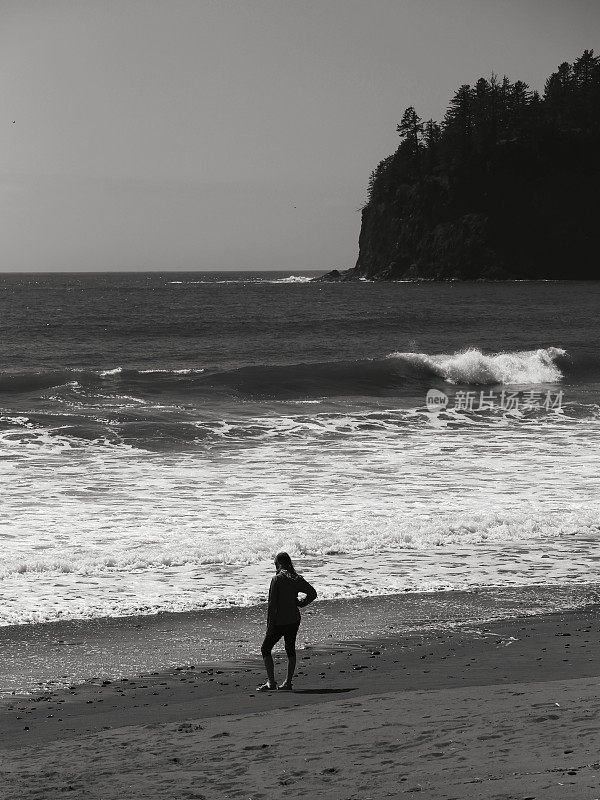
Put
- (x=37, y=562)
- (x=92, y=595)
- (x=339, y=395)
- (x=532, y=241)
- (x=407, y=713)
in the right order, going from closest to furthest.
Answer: (x=407, y=713), (x=92, y=595), (x=37, y=562), (x=339, y=395), (x=532, y=241)

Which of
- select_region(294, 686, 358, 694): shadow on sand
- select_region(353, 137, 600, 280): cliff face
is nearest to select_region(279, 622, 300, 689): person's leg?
select_region(294, 686, 358, 694): shadow on sand

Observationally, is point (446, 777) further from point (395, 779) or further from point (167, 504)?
point (167, 504)

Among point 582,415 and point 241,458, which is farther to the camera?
point 582,415

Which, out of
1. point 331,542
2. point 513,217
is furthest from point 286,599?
point 513,217

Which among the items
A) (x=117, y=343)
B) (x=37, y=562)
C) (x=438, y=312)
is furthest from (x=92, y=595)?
(x=438, y=312)

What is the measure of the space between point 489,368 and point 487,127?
94773 millimetres

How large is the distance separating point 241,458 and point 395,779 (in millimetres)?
14383

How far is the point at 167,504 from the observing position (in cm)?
1532

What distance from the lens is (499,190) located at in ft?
392

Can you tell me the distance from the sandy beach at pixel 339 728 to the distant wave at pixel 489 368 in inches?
1053

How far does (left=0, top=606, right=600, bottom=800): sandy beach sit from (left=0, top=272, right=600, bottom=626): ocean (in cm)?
219

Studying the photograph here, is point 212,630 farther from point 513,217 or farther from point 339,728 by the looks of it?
point 513,217

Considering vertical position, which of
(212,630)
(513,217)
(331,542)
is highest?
(513,217)

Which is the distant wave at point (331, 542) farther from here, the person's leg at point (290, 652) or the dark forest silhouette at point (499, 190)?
the dark forest silhouette at point (499, 190)
